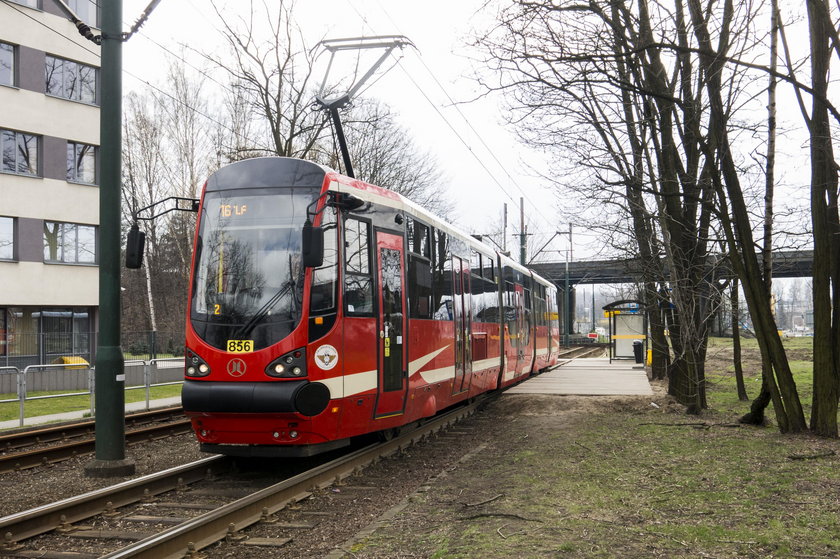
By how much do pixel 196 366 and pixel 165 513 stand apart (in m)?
1.98

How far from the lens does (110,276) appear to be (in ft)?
31.8

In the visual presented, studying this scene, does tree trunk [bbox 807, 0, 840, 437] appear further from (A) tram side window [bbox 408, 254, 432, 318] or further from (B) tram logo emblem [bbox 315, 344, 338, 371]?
(B) tram logo emblem [bbox 315, 344, 338, 371]

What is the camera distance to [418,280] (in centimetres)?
1157

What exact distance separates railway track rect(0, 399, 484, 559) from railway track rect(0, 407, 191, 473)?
2.62m

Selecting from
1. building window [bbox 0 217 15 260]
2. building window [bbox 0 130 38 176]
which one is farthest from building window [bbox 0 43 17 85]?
building window [bbox 0 217 15 260]

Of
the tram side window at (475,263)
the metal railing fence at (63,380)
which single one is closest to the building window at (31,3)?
the metal railing fence at (63,380)

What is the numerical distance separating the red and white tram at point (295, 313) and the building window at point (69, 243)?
24.3 meters

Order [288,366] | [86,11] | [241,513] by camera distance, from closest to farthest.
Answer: [241,513] < [288,366] < [86,11]

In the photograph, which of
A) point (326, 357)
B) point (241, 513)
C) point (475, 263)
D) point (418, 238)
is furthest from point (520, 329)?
point (241, 513)

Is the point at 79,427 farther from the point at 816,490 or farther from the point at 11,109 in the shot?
the point at 11,109

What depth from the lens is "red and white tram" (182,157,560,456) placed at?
8781 millimetres

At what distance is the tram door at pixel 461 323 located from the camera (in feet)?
45.0

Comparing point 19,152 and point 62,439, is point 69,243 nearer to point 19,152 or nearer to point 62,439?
point 19,152

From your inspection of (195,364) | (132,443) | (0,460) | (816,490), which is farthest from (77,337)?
(816,490)
